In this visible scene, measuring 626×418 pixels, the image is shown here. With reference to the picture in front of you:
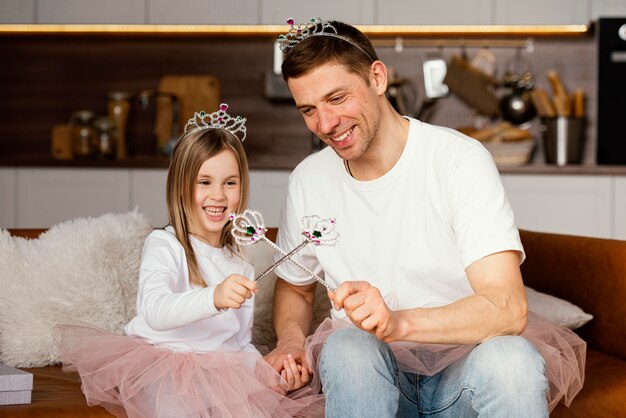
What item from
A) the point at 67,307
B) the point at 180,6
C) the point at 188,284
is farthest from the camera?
the point at 180,6

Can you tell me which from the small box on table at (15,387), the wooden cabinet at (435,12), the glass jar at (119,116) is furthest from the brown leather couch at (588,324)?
the glass jar at (119,116)

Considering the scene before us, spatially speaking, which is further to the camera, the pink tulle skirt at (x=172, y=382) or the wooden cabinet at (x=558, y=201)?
the wooden cabinet at (x=558, y=201)

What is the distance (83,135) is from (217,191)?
2.52 meters

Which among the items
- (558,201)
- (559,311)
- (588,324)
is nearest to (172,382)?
(559,311)

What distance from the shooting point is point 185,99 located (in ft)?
14.6

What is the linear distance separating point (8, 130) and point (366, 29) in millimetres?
1894

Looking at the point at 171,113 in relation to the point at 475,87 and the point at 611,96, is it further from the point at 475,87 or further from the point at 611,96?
the point at 611,96

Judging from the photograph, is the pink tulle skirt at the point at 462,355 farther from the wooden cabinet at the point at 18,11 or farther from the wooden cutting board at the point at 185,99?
the wooden cabinet at the point at 18,11

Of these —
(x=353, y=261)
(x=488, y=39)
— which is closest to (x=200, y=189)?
(x=353, y=261)

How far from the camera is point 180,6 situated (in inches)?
165

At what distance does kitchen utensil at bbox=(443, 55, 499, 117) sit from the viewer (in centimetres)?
436

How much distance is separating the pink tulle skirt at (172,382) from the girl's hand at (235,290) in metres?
0.21

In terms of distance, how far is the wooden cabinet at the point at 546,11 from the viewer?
4.08 metres

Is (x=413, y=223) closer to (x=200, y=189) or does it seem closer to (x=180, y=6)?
(x=200, y=189)
